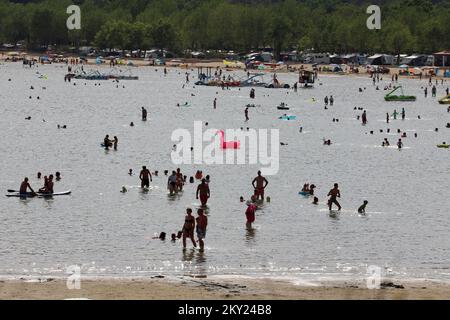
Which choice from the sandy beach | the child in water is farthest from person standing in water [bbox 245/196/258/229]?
the sandy beach

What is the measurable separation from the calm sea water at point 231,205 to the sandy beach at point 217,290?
7.92ft

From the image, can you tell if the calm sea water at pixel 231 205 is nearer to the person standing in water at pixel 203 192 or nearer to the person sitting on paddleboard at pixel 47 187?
the person standing in water at pixel 203 192

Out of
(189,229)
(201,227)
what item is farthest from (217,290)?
(189,229)

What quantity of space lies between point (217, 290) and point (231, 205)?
22.3 meters

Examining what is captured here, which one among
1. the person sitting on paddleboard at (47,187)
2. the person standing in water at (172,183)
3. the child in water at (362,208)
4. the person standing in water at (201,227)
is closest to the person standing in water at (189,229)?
the person standing in water at (201,227)

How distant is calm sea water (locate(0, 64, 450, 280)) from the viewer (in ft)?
147

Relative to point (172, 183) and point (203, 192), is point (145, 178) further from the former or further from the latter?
point (203, 192)

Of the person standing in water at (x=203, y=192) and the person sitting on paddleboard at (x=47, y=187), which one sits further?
the person sitting on paddleboard at (x=47, y=187)

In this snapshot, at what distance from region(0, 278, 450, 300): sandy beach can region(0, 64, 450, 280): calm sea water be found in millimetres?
2414

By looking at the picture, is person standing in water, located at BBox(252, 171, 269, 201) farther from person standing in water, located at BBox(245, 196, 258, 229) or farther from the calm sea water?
person standing in water, located at BBox(245, 196, 258, 229)

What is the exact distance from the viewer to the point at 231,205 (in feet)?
196

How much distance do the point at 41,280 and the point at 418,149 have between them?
59035mm

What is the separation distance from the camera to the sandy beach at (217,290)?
36.0 m
